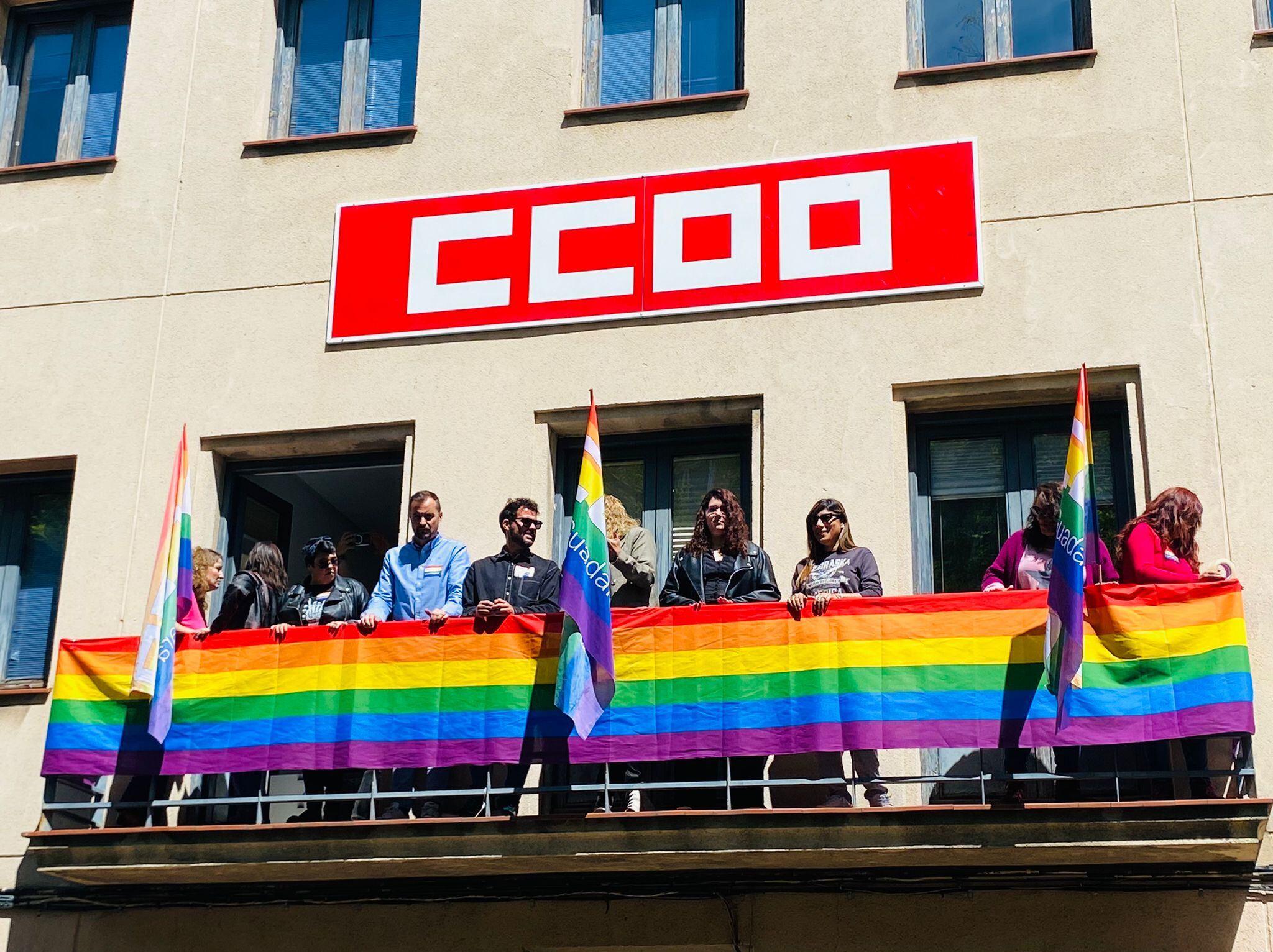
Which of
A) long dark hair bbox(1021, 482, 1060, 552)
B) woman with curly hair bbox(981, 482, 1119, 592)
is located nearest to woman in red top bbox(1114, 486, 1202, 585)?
woman with curly hair bbox(981, 482, 1119, 592)

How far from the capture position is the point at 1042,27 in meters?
13.1

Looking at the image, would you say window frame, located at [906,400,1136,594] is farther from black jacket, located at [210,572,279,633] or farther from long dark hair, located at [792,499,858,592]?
black jacket, located at [210,572,279,633]

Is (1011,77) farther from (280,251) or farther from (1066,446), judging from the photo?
(280,251)

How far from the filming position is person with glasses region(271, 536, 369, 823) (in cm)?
1157

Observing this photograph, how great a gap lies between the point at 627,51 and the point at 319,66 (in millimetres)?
2392

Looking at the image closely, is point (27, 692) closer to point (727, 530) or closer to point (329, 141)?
point (329, 141)

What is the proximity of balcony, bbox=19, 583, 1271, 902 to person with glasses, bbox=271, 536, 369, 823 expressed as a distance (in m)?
0.12

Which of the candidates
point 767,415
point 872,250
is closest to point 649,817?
point 767,415

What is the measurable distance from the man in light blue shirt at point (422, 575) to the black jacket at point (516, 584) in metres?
0.11

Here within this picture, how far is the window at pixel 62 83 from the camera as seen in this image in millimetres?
14703

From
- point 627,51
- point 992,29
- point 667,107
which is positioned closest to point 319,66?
point 627,51

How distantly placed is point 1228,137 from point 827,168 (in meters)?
2.57

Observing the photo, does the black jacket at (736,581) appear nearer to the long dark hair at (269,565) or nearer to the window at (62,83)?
the long dark hair at (269,565)

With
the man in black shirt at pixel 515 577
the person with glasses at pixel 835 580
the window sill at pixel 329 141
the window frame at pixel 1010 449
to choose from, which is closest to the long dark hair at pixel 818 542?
the person with glasses at pixel 835 580
